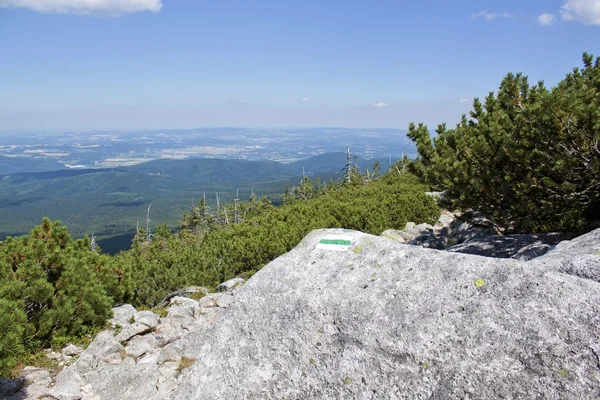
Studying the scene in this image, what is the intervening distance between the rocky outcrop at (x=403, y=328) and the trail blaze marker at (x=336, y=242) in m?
0.02

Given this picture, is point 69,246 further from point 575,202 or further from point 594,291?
point 575,202

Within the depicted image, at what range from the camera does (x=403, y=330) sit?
12.2ft

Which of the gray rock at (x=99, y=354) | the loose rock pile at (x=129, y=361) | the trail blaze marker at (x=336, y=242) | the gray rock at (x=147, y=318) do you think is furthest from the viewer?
the gray rock at (x=147, y=318)

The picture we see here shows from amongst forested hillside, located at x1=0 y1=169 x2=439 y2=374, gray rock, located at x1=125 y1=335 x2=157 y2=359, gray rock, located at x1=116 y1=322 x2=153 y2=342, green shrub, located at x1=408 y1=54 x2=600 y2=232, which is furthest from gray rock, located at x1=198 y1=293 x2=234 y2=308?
green shrub, located at x1=408 y1=54 x2=600 y2=232

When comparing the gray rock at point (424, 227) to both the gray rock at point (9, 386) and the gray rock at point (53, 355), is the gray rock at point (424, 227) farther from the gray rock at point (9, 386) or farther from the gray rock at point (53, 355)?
the gray rock at point (9, 386)

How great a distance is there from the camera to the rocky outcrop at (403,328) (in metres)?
3.25

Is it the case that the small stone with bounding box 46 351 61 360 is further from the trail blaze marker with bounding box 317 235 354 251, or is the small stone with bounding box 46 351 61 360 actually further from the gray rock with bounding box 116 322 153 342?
the trail blaze marker with bounding box 317 235 354 251

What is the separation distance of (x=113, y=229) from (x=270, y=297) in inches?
7735

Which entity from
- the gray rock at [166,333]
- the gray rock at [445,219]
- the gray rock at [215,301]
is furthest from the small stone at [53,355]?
the gray rock at [445,219]

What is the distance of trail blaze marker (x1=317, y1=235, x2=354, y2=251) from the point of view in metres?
4.68

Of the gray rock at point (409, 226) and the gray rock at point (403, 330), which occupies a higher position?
the gray rock at point (403, 330)

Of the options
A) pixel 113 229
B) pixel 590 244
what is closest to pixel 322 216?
pixel 590 244

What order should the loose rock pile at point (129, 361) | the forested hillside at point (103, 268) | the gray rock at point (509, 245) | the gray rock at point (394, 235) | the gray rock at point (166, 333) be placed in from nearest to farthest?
1. the loose rock pile at point (129, 361)
2. the forested hillside at point (103, 268)
3. the gray rock at point (166, 333)
4. the gray rock at point (509, 245)
5. the gray rock at point (394, 235)

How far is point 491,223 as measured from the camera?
1084 centimetres
